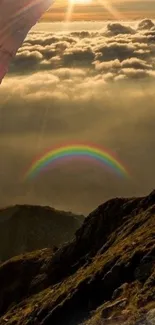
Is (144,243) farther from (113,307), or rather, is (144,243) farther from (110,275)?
(113,307)

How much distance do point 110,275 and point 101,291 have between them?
315 inches

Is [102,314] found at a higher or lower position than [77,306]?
lower

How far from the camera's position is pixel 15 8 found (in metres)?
6.06

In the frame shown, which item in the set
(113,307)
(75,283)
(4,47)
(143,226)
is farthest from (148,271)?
(4,47)

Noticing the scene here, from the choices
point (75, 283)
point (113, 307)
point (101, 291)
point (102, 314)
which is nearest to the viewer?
point (102, 314)

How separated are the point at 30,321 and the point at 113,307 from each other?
57.3m

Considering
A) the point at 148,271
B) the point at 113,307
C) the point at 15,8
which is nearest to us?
the point at 15,8

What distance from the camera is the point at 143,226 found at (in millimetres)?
186125

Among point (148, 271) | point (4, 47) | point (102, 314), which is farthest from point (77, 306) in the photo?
point (4, 47)

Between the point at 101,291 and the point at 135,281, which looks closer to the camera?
the point at 135,281

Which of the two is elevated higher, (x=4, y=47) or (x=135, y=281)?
(x=135, y=281)

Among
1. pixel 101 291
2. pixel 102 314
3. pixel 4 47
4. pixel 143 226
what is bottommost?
pixel 4 47

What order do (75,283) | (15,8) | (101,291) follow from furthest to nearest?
(75,283)
(101,291)
(15,8)

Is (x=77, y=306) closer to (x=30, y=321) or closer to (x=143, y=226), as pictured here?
(x=30, y=321)
